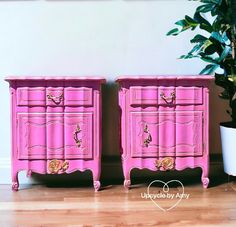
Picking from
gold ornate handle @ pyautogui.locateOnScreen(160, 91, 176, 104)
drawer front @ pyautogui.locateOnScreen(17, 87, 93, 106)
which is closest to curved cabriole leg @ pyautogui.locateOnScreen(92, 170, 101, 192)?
drawer front @ pyautogui.locateOnScreen(17, 87, 93, 106)

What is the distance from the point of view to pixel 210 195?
91.5 inches

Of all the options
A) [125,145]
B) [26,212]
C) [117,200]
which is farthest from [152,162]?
[26,212]

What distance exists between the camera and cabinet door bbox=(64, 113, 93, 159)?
94.4 inches

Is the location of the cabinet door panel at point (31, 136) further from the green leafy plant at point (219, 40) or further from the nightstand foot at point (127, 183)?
the green leafy plant at point (219, 40)

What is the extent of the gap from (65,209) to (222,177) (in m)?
1.21

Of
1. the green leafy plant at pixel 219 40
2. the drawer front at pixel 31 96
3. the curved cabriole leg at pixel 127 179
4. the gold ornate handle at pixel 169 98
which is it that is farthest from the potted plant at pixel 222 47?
the drawer front at pixel 31 96

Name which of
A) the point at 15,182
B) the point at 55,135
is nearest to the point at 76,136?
the point at 55,135

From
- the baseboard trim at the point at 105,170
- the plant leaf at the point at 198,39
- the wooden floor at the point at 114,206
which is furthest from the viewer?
the baseboard trim at the point at 105,170

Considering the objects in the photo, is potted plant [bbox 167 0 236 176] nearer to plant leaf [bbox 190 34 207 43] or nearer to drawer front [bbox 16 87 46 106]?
plant leaf [bbox 190 34 207 43]

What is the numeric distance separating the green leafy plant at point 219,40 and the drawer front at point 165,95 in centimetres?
22

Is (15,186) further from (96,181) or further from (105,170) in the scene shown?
(105,170)

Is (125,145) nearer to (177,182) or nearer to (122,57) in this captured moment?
(177,182)

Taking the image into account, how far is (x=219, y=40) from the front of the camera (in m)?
2.46

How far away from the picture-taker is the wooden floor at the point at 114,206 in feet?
6.24
